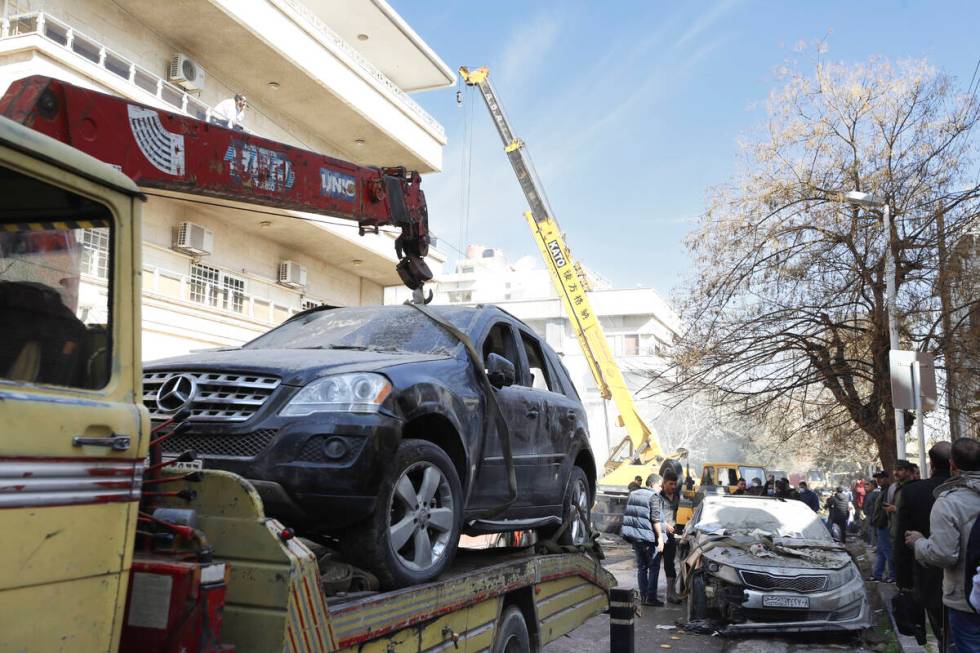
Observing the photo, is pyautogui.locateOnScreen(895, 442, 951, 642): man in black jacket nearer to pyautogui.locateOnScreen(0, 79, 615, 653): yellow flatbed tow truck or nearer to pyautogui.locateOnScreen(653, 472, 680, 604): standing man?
pyautogui.locateOnScreen(653, 472, 680, 604): standing man

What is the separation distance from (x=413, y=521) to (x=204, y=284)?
16696mm

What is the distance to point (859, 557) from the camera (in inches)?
700

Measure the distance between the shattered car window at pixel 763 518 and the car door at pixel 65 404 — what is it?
29.6ft

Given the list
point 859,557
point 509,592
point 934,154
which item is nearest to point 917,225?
point 934,154

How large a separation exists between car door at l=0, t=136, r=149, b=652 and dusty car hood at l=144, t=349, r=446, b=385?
1356 millimetres

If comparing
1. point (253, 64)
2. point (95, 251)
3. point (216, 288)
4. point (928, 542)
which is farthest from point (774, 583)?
point (253, 64)

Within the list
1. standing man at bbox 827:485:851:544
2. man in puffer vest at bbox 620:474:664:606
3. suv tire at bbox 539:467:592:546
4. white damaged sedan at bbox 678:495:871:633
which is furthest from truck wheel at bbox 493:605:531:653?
standing man at bbox 827:485:851:544

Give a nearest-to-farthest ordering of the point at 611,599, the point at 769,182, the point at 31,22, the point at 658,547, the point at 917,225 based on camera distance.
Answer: the point at 611,599 → the point at 658,547 → the point at 31,22 → the point at 917,225 → the point at 769,182

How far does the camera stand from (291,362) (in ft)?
13.9

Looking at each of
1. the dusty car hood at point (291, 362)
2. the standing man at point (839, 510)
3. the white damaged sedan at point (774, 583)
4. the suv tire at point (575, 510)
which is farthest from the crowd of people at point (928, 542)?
Result: the standing man at point (839, 510)

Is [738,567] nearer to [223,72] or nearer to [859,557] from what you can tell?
[859,557]

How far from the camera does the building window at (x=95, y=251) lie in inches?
106

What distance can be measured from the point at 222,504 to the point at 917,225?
1572 centimetres

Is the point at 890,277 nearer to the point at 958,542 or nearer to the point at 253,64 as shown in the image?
the point at 958,542
